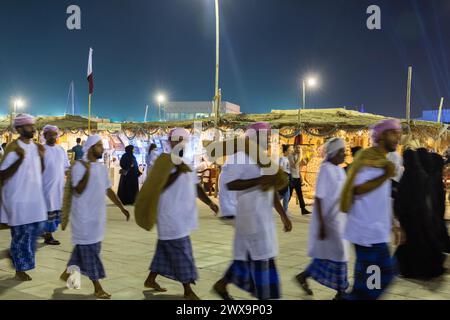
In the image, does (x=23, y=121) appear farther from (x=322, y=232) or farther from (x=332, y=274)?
(x=332, y=274)

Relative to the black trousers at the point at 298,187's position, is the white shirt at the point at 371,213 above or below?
above

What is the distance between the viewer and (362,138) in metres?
16.2

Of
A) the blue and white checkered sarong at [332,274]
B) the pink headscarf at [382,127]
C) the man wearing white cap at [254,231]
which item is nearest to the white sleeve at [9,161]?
the man wearing white cap at [254,231]

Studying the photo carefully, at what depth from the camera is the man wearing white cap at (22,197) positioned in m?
5.49

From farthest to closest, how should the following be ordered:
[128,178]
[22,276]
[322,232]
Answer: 1. [128,178]
2. [22,276]
3. [322,232]

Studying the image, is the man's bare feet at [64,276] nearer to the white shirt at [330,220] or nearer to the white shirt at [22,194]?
the white shirt at [22,194]

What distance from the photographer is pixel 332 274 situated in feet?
15.3

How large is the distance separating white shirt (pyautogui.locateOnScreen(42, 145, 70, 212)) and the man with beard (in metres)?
4.72

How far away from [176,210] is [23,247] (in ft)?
6.61

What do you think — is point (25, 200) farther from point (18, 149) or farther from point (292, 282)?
point (292, 282)

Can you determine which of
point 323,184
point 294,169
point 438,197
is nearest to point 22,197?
point 323,184

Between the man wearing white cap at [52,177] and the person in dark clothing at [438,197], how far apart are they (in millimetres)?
5162

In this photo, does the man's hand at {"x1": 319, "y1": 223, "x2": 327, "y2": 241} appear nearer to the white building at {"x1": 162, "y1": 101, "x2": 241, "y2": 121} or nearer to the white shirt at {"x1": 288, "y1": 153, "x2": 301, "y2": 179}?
the white shirt at {"x1": 288, "y1": 153, "x2": 301, "y2": 179}

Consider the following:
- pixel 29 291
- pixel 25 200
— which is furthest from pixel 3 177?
pixel 29 291
